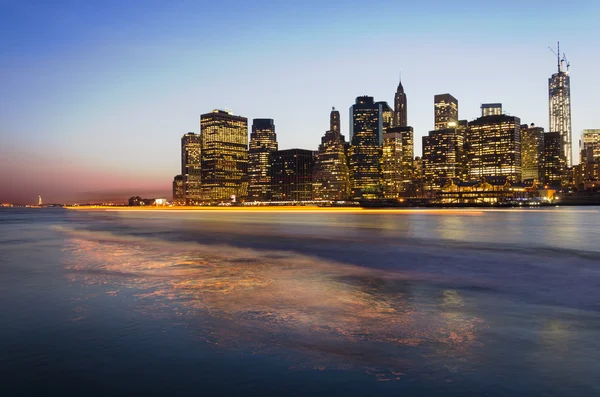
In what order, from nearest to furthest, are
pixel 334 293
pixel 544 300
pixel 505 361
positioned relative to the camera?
pixel 505 361
pixel 544 300
pixel 334 293

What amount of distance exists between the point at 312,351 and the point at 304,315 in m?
2.92

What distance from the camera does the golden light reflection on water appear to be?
9250 mm

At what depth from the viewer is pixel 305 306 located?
42.5 feet

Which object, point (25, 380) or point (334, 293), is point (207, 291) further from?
point (25, 380)

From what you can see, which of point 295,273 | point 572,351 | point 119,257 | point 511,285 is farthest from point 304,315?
point 119,257

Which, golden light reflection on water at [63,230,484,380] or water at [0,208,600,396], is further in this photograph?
golden light reflection on water at [63,230,484,380]

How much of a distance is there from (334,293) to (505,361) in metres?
7.17

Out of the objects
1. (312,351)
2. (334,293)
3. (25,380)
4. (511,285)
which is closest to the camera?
(25,380)

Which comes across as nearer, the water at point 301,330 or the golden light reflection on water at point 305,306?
the water at point 301,330

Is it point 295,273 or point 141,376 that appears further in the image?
point 295,273

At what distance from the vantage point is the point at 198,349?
923cm

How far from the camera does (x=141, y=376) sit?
26.0 feet

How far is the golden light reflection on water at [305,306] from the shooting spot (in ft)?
30.3

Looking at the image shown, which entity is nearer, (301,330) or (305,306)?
(301,330)
